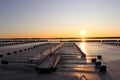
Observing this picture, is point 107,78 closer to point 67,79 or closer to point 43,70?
point 67,79

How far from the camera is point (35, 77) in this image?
9.63m

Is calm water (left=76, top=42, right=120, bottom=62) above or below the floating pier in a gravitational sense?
below

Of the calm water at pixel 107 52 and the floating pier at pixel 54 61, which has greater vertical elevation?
the floating pier at pixel 54 61

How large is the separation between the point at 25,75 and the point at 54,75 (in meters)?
1.37

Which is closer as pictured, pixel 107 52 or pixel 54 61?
pixel 54 61

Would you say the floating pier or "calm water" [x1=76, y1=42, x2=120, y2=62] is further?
"calm water" [x1=76, y1=42, x2=120, y2=62]

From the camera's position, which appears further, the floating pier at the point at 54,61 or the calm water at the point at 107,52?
the calm water at the point at 107,52

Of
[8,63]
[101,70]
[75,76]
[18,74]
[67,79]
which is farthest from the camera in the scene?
[8,63]

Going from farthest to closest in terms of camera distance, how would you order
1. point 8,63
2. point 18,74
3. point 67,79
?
1. point 8,63
2. point 18,74
3. point 67,79

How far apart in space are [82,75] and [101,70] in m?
1.64

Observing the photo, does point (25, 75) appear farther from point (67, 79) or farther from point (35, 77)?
point (67, 79)

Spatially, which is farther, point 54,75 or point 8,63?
point 8,63

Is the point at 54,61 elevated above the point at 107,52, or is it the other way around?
the point at 54,61

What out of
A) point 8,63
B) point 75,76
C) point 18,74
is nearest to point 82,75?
point 75,76
